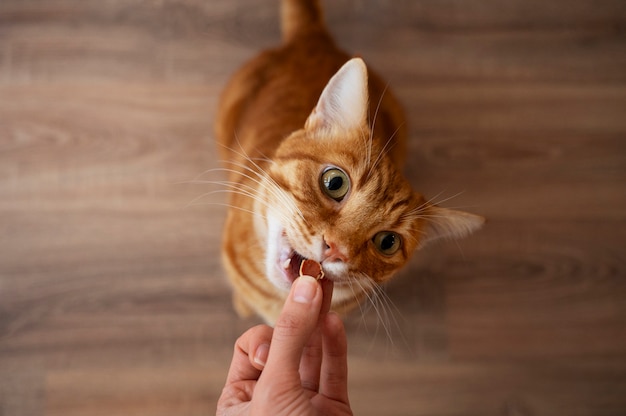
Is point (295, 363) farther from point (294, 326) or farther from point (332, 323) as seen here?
point (332, 323)

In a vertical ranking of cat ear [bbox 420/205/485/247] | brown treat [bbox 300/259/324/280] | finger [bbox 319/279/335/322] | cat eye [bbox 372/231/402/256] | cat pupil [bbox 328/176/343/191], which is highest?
cat pupil [bbox 328/176/343/191]

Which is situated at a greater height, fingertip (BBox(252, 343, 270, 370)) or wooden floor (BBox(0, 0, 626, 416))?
wooden floor (BBox(0, 0, 626, 416))

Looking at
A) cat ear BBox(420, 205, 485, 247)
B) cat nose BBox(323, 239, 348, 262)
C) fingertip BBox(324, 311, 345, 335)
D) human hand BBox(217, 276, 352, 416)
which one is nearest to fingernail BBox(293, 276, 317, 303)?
human hand BBox(217, 276, 352, 416)

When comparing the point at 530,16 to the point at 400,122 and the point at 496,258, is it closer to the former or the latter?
the point at 400,122

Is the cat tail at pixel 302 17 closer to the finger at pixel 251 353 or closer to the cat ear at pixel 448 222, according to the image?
the cat ear at pixel 448 222

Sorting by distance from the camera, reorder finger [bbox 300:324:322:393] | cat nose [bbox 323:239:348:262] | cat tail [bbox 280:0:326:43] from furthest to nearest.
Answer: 1. cat tail [bbox 280:0:326:43]
2. finger [bbox 300:324:322:393]
3. cat nose [bbox 323:239:348:262]

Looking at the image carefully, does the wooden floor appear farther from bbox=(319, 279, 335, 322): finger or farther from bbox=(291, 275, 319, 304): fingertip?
bbox=(291, 275, 319, 304): fingertip

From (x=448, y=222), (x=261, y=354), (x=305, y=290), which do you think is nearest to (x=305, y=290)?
(x=305, y=290)

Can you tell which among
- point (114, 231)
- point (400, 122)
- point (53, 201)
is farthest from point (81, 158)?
point (400, 122)
